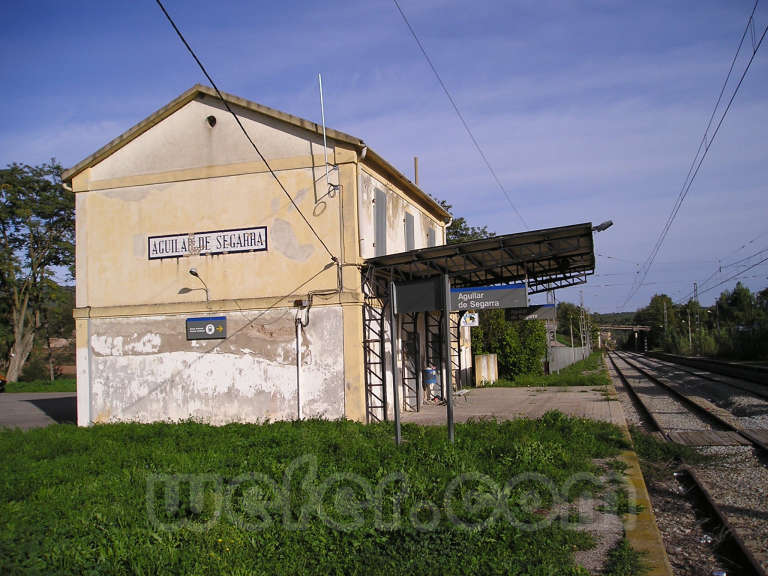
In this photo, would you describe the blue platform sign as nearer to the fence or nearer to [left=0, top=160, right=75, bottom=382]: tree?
the fence

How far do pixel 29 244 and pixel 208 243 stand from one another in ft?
103

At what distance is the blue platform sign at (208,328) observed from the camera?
14.1m

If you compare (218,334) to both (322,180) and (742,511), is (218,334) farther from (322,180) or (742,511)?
(742,511)

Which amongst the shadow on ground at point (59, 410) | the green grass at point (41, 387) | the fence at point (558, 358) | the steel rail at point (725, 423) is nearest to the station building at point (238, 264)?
the shadow on ground at point (59, 410)

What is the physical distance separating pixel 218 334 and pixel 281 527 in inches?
346

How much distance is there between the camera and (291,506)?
6273 mm

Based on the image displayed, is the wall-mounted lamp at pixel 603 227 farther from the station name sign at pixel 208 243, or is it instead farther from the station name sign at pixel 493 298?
the station name sign at pixel 208 243

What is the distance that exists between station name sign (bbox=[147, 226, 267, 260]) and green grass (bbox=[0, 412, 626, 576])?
16.6 ft

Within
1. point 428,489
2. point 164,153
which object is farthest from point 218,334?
point 428,489

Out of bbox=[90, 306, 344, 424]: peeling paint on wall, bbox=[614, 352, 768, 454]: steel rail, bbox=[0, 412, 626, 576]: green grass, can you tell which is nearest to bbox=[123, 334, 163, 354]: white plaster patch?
bbox=[90, 306, 344, 424]: peeling paint on wall

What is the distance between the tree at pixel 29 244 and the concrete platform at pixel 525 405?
101 ft

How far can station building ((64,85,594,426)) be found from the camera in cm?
1350

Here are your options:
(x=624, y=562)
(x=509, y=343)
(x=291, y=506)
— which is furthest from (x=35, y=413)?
(x=624, y=562)

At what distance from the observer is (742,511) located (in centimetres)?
689
